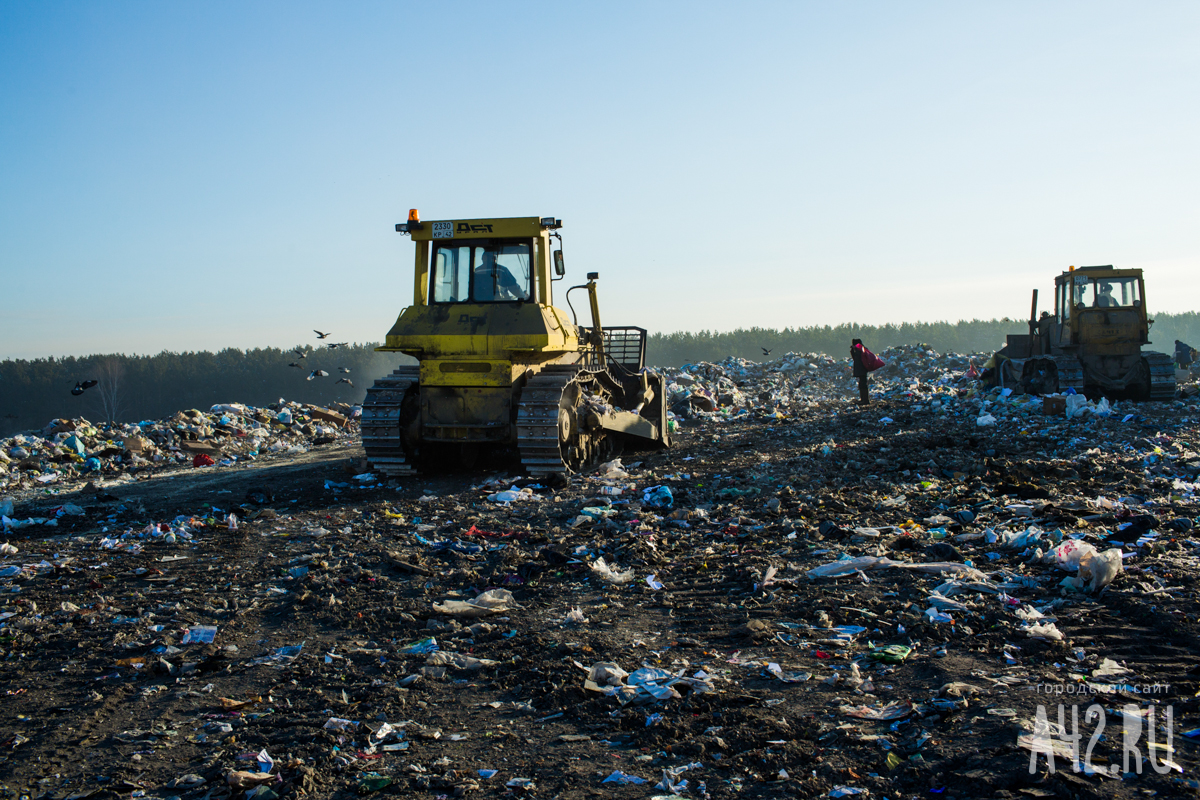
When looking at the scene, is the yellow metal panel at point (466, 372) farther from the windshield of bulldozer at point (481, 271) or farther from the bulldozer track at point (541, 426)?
the windshield of bulldozer at point (481, 271)

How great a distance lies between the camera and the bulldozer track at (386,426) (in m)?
8.18

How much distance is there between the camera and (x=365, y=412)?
8195 millimetres

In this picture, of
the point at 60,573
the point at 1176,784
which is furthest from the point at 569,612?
the point at 60,573

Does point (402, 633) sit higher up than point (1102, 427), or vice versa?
point (1102, 427)

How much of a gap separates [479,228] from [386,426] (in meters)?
2.32

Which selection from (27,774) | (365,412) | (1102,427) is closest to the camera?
(27,774)

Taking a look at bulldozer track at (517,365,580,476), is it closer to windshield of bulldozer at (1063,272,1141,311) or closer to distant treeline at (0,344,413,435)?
windshield of bulldozer at (1063,272,1141,311)

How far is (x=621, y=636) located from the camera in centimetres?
389

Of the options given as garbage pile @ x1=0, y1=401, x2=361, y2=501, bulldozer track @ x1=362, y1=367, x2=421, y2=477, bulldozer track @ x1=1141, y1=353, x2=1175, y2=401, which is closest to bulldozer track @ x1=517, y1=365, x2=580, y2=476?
bulldozer track @ x1=362, y1=367, x2=421, y2=477

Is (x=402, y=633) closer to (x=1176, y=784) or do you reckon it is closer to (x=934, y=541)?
(x=1176, y=784)

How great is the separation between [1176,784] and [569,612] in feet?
8.74

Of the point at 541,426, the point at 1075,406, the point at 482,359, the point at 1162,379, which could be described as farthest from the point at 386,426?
the point at 1162,379

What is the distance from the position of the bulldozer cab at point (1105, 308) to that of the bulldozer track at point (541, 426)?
1088cm

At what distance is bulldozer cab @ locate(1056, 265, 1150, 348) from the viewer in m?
14.1
